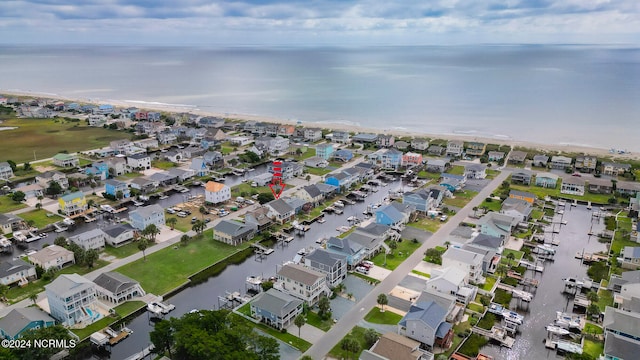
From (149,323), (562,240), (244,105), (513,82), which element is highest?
(513,82)

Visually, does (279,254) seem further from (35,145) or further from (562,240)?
(35,145)

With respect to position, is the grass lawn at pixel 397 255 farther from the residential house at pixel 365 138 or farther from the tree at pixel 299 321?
the residential house at pixel 365 138

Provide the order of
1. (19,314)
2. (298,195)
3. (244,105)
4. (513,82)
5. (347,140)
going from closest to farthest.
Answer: (19,314) → (298,195) → (347,140) → (244,105) → (513,82)

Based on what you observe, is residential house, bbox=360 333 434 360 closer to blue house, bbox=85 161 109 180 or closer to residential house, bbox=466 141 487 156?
blue house, bbox=85 161 109 180

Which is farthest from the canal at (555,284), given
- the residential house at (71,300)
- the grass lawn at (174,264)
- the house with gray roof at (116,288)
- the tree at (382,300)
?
the residential house at (71,300)

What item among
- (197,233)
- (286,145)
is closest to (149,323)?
(197,233)

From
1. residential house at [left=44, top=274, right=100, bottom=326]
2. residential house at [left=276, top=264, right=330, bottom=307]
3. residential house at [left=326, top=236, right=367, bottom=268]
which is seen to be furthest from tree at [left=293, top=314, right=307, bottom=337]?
residential house at [left=44, top=274, right=100, bottom=326]

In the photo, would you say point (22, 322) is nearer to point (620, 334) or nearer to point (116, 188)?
point (116, 188)
